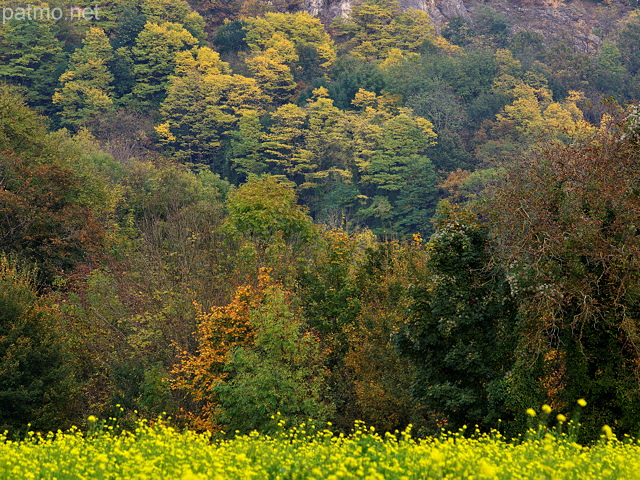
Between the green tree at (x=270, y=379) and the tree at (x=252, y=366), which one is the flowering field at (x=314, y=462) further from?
the green tree at (x=270, y=379)

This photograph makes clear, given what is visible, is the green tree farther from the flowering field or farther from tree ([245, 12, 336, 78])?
tree ([245, 12, 336, 78])

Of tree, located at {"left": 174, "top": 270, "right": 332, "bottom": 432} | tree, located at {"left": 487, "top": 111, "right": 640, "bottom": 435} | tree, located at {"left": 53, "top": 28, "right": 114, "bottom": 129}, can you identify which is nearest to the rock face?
tree, located at {"left": 53, "top": 28, "right": 114, "bottom": 129}

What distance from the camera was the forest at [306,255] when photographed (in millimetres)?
16319

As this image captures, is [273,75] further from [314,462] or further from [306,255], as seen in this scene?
[314,462]

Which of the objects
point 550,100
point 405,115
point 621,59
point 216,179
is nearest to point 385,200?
point 405,115

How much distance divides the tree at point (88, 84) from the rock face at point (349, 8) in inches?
1481

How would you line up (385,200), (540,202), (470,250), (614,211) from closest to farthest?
1. (614,211)
2. (540,202)
3. (470,250)
4. (385,200)

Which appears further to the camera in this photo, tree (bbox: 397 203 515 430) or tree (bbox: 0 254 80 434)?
tree (bbox: 0 254 80 434)

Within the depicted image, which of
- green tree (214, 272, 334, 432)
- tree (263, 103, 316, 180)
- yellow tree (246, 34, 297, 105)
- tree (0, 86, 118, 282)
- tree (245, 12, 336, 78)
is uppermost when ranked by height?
green tree (214, 272, 334, 432)

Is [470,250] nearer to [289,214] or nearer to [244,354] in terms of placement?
[244,354]

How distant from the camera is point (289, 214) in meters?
38.8

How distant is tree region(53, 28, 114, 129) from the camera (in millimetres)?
80500

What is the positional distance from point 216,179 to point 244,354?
134ft

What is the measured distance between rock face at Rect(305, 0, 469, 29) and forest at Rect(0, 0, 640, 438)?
99.9 feet
